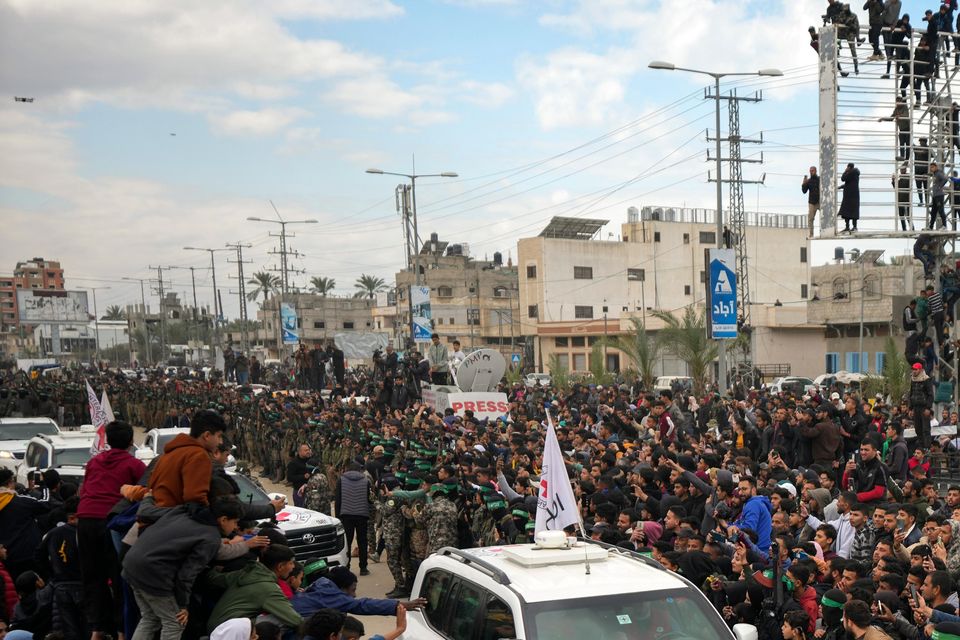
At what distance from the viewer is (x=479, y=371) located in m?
21.2

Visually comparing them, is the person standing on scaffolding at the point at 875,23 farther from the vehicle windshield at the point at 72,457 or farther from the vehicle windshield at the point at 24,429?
the vehicle windshield at the point at 24,429

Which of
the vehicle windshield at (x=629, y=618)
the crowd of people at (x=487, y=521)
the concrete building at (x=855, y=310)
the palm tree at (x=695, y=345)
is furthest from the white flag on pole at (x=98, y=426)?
the concrete building at (x=855, y=310)

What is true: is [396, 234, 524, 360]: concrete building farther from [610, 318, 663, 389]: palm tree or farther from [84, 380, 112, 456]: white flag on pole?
[84, 380, 112, 456]: white flag on pole

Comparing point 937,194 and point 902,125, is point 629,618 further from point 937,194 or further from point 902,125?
point 902,125

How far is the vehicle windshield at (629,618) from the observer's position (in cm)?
486

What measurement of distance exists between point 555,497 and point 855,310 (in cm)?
4647

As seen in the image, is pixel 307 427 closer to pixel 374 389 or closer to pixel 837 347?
pixel 374 389

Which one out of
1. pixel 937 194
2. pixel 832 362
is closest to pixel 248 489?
pixel 937 194

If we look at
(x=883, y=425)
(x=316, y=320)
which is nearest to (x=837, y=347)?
(x=883, y=425)

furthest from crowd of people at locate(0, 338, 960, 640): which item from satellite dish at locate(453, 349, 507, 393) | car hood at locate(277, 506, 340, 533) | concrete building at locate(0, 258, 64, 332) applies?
concrete building at locate(0, 258, 64, 332)

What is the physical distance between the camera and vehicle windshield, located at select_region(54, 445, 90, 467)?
48.6 feet

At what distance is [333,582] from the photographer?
5.96 m

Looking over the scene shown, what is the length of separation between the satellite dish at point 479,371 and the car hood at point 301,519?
1046 cm

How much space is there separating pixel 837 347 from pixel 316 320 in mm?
55939
